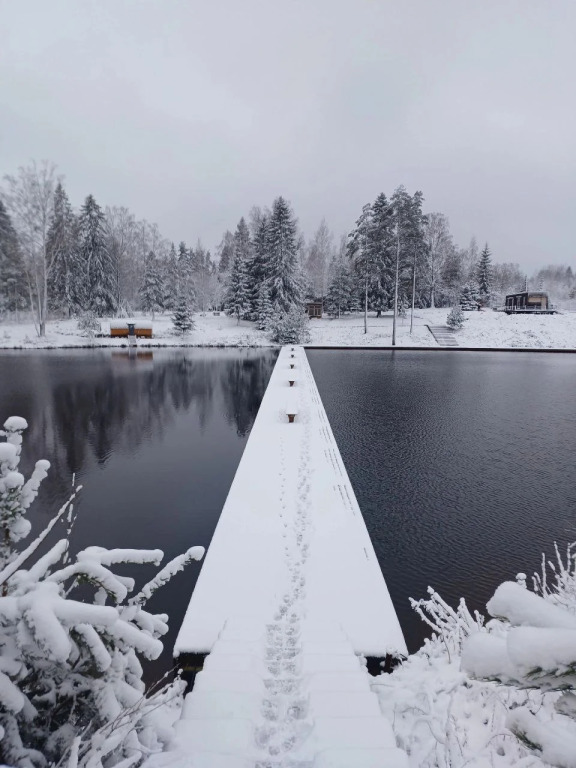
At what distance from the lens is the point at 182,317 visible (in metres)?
34.9

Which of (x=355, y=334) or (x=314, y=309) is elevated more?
(x=314, y=309)

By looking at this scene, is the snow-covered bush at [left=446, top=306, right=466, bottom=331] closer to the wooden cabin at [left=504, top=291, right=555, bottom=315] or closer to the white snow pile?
the wooden cabin at [left=504, top=291, right=555, bottom=315]

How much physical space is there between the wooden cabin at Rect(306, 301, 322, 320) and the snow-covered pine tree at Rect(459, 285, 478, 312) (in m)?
16.2

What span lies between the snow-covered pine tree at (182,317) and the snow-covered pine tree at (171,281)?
12.1 meters

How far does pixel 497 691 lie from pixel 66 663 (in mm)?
2975

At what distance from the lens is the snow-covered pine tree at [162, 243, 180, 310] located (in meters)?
46.7

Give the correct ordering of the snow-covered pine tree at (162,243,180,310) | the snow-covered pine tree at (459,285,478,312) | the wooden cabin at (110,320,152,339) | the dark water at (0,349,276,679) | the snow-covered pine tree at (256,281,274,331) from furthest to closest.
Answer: the snow-covered pine tree at (162,243,180,310)
the snow-covered pine tree at (459,285,478,312)
the snow-covered pine tree at (256,281,274,331)
the wooden cabin at (110,320,152,339)
the dark water at (0,349,276,679)

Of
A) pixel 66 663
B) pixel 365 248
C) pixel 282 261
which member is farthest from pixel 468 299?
pixel 66 663

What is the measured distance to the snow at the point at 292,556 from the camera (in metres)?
4.04

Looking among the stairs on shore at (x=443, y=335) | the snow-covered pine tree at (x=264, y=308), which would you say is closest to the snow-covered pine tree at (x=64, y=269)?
the snow-covered pine tree at (x=264, y=308)

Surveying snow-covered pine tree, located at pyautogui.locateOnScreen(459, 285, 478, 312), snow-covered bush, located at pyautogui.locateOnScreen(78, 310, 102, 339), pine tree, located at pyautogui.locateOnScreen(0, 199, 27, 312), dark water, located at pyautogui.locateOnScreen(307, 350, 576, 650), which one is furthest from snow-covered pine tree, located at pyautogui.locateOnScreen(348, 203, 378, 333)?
pine tree, located at pyautogui.locateOnScreen(0, 199, 27, 312)

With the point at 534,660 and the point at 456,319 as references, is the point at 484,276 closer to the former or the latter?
the point at 456,319

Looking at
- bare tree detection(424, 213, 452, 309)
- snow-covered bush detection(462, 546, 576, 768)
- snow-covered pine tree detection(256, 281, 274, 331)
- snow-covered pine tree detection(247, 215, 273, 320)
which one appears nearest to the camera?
snow-covered bush detection(462, 546, 576, 768)

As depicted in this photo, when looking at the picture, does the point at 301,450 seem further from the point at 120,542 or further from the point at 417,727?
the point at 417,727
